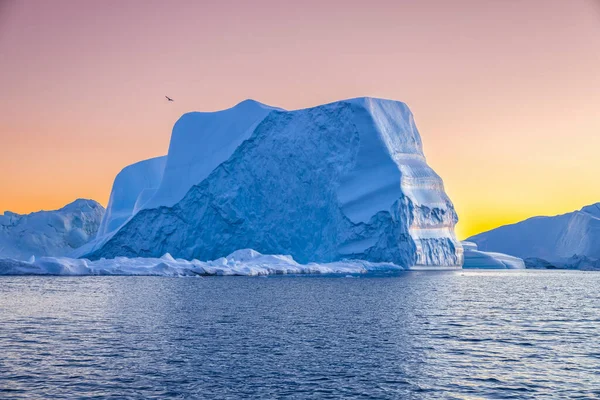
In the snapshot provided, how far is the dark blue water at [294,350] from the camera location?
1261 centimetres

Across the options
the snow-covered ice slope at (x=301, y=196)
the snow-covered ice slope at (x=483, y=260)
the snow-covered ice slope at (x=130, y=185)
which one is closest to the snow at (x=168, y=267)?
the snow-covered ice slope at (x=301, y=196)

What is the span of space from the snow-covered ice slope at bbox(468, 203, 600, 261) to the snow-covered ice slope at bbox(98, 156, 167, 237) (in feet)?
259

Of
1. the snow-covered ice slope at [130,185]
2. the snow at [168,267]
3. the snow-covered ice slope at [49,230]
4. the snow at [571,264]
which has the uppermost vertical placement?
the snow-covered ice slope at [130,185]

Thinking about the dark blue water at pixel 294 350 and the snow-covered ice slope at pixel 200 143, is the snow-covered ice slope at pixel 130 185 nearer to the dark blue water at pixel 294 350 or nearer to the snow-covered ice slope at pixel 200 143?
the snow-covered ice slope at pixel 200 143

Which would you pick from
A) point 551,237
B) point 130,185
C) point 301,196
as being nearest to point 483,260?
point 301,196

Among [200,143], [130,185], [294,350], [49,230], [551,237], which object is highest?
[200,143]

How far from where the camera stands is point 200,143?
7912 cm

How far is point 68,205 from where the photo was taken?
12400cm

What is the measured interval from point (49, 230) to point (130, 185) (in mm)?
24509

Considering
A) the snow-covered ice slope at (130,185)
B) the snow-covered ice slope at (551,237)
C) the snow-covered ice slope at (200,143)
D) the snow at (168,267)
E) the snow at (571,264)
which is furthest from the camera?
the snow-covered ice slope at (551,237)

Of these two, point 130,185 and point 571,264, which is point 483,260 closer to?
point 571,264

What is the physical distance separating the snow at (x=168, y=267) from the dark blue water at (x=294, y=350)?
2698 centimetres

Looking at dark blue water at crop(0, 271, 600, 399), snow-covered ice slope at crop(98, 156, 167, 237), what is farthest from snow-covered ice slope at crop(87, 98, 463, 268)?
dark blue water at crop(0, 271, 600, 399)

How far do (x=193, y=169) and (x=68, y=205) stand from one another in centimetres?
5841
